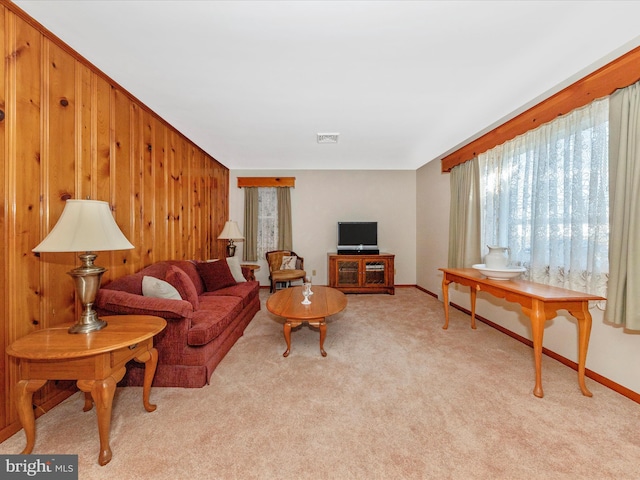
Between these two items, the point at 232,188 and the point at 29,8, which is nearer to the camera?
the point at 29,8

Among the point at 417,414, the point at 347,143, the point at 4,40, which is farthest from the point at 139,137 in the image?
the point at 417,414

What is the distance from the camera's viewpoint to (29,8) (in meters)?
1.45

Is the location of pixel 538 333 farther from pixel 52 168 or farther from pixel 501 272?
pixel 52 168

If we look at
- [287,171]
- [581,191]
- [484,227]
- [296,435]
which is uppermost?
[287,171]

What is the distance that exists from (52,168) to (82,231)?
770 millimetres

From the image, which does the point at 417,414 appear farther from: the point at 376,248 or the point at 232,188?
the point at 232,188

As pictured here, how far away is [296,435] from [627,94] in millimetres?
3077

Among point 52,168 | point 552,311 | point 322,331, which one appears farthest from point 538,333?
point 52,168

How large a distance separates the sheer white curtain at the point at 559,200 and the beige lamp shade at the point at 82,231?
335 cm

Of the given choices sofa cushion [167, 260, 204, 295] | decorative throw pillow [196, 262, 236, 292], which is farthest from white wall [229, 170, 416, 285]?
sofa cushion [167, 260, 204, 295]

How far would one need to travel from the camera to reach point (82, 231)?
4.39 ft

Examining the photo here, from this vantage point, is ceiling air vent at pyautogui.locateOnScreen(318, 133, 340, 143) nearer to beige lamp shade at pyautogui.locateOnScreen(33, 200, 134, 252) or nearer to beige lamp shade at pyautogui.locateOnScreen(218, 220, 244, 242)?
beige lamp shade at pyautogui.locateOnScreen(218, 220, 244, 242)

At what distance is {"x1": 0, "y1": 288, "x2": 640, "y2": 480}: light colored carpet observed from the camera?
124 centimetres

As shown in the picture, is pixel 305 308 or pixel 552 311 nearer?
pixel 552 311
